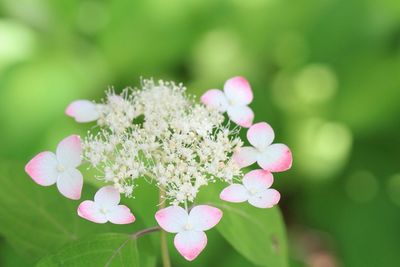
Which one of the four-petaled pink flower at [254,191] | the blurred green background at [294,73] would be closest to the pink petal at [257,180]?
the four-petaled pink flower at [254,191]

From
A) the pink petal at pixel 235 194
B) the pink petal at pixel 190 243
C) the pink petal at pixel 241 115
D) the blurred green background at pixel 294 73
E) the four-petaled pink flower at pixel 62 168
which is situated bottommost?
the pink petal at pixel 190 243

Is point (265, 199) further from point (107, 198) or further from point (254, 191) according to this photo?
point (107, 198)

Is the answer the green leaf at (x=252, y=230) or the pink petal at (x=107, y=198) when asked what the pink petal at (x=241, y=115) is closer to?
the green leaf at (x=252, y=230)

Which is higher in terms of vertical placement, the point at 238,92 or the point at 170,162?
the point at 238,92

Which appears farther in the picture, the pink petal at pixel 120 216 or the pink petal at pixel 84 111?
the pink petal at pixel 84 111

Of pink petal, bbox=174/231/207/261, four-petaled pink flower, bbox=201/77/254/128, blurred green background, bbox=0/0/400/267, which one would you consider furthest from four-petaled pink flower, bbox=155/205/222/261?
blurred green background, bbox=0/0/400/267

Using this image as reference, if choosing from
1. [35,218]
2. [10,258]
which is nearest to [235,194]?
[35,218]

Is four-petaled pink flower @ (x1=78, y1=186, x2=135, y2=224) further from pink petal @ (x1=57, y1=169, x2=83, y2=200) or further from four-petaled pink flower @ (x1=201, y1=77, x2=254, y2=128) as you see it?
four-petaled pink flower @ (x1=201, y1=77, x2=254, y2=128)

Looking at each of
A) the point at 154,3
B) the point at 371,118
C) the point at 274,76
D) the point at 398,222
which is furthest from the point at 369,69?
the point at 154,3
